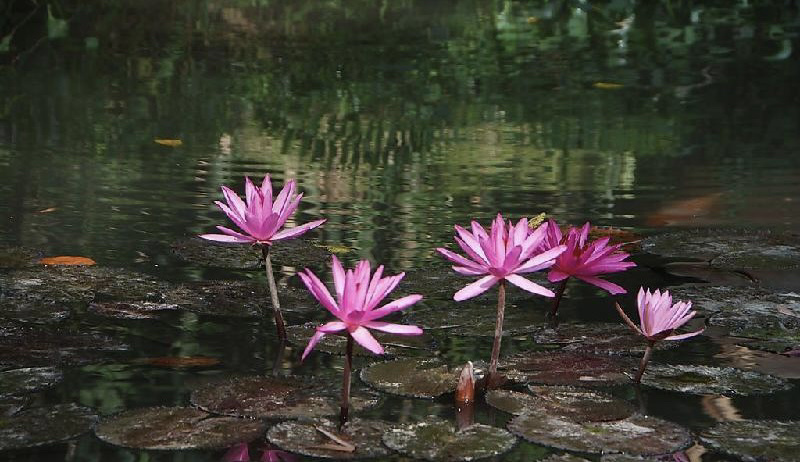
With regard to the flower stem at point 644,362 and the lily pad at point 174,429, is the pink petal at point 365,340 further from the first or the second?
the flower stem at point 644,362

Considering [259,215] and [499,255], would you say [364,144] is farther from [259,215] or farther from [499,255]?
[499,255]

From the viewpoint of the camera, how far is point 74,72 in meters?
6.24

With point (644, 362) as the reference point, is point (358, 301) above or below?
above

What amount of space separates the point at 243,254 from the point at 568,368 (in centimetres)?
103

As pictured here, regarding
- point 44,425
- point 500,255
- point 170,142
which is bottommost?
point 44,425

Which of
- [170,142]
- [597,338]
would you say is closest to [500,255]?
[597,338]

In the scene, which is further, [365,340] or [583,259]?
[583,259]

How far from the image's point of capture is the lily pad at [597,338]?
2.23 meters

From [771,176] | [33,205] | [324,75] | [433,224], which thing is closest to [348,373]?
[433,224]

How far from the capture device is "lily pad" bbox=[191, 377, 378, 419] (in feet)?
6.08

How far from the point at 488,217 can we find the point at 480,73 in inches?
124

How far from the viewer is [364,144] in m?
4.71

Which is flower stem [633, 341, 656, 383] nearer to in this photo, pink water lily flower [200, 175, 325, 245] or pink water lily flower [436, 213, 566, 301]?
pink water lily flower [436, 213, 566, 301]

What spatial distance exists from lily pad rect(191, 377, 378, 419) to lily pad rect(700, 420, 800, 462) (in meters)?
0.49
